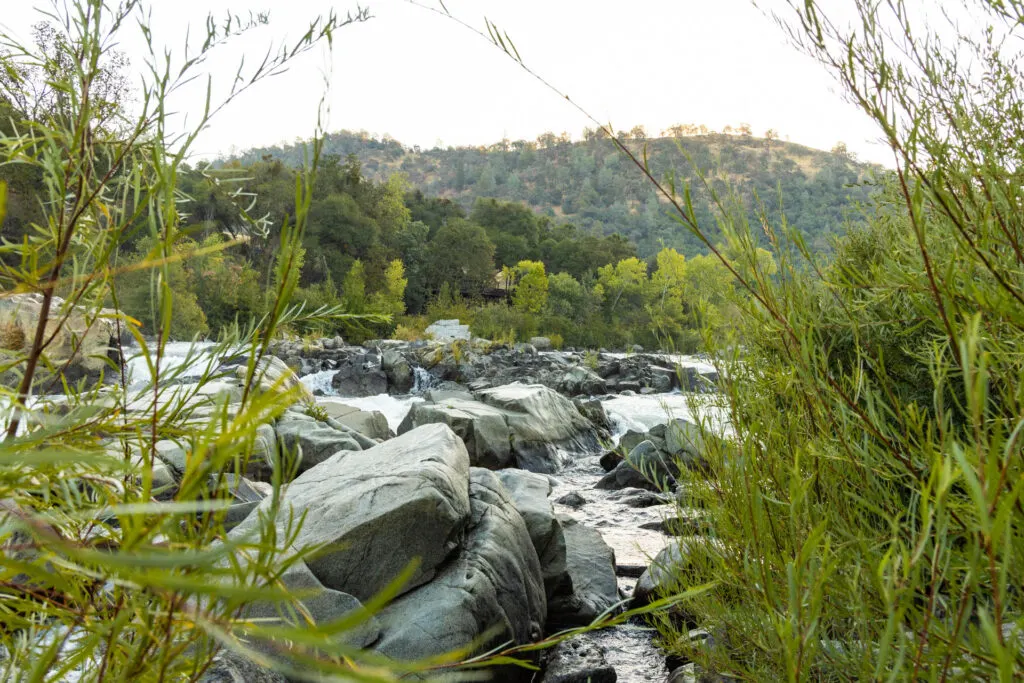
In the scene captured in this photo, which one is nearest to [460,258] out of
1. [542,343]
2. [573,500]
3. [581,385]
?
[542,343]

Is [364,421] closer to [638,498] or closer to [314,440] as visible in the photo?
[314,440]

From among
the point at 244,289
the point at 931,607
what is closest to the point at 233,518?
the point at 931,607

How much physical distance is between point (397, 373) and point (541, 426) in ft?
26.8

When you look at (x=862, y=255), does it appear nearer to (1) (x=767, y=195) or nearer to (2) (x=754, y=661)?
(2) (x=754, y=661)

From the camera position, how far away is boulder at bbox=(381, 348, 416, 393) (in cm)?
1956

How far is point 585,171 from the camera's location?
406 ft

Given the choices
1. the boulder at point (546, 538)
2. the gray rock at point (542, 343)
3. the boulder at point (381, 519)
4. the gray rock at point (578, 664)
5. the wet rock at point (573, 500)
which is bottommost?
the gray rock at point (542, 343)

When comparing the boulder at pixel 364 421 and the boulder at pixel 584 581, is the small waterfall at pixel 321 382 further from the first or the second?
the boulder at pixel 584 581

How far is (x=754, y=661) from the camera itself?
258 cm

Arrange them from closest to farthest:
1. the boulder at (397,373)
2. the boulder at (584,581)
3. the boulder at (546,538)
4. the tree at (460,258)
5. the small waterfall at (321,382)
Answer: the boulder at (584,581), the boulder at (546,538), the small waterfall at (321,382), the boulder at (397,373), the tree at (460,258)

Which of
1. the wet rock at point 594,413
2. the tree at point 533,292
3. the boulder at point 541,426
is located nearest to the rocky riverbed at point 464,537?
the boulder at point 541,426

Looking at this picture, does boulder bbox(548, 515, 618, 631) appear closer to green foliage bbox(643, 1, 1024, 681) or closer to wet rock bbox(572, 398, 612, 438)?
green foliage bbox(643, 1, 1024, 681)

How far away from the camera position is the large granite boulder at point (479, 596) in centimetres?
369

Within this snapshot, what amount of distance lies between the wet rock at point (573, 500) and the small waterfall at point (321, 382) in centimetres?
1082
